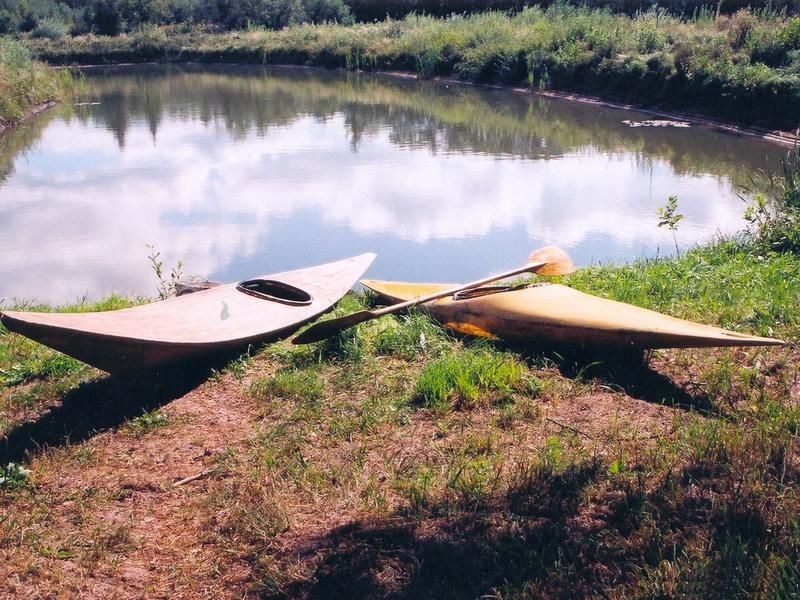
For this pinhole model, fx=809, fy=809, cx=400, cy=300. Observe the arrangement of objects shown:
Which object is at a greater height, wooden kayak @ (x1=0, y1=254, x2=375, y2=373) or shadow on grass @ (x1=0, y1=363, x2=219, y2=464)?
wooden kayak @ (x1=0, y1=254, x2=375, y2=373)

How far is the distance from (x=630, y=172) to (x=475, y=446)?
8.83 m

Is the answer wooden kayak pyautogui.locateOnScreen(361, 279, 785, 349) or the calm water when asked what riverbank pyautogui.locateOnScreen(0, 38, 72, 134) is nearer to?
the calm water

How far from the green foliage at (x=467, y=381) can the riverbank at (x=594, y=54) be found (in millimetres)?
11324

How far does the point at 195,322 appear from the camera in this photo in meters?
4.68

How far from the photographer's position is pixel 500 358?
14.3ft

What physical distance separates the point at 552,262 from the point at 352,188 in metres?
5.24

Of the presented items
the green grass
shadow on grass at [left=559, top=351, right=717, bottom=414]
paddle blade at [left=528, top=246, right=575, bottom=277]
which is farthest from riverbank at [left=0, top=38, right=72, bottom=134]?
shadow on grass at [left=559, top=351, right=717, bottom=414]

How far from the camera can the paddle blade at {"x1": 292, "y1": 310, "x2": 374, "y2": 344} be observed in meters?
4.57

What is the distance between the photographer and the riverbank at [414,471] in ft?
8.71

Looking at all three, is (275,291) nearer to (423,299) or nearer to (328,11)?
(423,299)

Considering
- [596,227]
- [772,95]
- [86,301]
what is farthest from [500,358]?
[772,95]

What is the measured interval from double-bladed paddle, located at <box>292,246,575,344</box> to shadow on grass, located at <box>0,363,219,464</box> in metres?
0.63

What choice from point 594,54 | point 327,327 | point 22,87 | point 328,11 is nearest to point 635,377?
point 327,327

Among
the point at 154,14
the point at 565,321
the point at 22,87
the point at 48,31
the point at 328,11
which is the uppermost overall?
the point at 328,11
